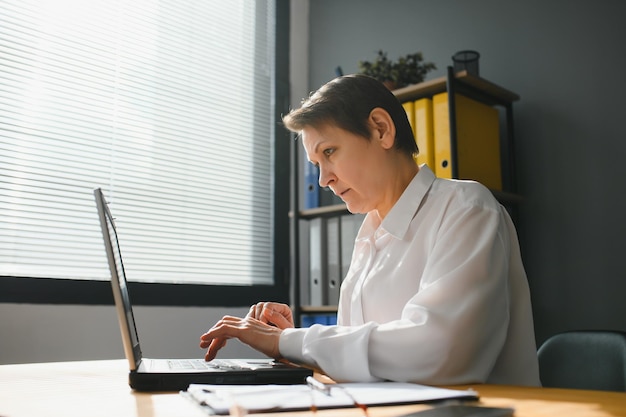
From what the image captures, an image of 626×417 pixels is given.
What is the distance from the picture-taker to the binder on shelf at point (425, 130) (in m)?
2.01

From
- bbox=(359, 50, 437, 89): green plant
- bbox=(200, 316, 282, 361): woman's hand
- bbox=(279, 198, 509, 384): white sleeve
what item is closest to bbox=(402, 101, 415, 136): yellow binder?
bbox=(359, 50, 437, 89): green plant

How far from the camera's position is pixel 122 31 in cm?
234

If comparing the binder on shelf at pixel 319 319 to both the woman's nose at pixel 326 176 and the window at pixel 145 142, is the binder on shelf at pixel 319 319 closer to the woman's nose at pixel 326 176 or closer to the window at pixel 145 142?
the window at pixel 145 142

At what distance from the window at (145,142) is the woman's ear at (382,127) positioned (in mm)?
1277

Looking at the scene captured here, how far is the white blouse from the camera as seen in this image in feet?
2.79

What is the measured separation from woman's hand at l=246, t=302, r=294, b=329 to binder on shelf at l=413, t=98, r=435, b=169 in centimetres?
88

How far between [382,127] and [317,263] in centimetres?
113

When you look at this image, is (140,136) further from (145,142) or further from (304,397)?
(304,397)

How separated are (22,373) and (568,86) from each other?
1845 millimetres

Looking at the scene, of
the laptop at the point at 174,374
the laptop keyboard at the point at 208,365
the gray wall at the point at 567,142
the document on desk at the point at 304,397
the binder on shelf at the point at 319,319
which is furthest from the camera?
the binder on shelf at the point at 319,319

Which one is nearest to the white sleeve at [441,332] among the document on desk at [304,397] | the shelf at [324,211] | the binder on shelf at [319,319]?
the document on desk at [304,397]

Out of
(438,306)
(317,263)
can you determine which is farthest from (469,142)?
(438,306)

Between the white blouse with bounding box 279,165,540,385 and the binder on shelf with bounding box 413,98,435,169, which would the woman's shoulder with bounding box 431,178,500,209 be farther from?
the binder on shelf with bounding box 413,98,435,169

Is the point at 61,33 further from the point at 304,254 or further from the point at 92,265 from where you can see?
the point at 304,254
